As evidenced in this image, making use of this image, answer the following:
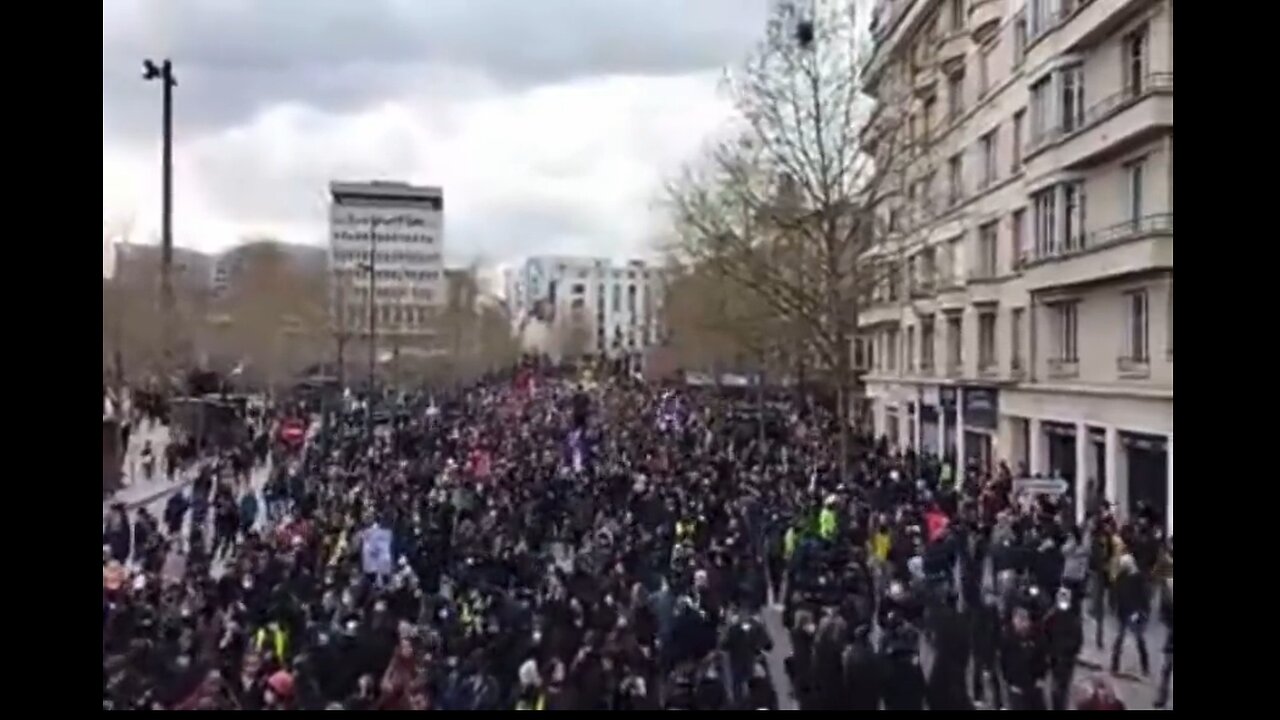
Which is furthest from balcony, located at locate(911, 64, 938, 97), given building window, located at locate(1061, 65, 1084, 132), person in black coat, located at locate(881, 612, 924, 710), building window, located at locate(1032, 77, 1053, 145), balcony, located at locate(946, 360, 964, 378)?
person in black coat, located at locate(881, 612, 924, 710)

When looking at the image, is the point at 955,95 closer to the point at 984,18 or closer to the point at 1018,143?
the point at 984,18

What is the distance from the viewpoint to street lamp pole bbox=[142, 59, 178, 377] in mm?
10211

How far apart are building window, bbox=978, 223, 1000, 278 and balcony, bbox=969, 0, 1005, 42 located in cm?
249

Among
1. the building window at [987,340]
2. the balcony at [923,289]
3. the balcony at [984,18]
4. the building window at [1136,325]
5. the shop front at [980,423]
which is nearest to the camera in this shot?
the building window at [1136,325]

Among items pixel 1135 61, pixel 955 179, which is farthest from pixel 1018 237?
pixel 1135 61

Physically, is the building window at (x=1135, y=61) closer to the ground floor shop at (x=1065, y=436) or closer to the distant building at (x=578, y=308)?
the ground floor shop at (x=1065, y=436)

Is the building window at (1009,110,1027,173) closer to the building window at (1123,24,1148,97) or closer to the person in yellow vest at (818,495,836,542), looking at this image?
the building window at (1123,24,1148,97)

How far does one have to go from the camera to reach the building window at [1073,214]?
50.3ft

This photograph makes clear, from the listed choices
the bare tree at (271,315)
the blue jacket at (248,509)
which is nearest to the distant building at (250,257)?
the bare tree at (271,315)

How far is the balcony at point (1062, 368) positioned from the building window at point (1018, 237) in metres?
1.67
